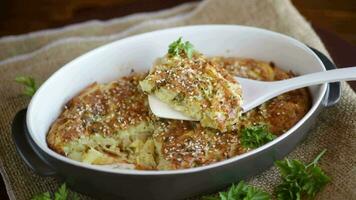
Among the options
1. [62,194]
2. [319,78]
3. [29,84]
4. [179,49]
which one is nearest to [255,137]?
[319,78]

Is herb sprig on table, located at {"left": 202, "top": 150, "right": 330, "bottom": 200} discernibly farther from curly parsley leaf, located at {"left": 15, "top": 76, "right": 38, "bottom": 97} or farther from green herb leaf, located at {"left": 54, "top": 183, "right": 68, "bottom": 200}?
curly parsley leaf, located at {"left": 15, "top": 76, "right": 38, "bottom": 97}

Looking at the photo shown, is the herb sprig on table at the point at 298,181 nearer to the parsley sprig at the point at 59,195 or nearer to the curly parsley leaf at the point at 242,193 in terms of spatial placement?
the curly parsley leaf at the point at 242,193

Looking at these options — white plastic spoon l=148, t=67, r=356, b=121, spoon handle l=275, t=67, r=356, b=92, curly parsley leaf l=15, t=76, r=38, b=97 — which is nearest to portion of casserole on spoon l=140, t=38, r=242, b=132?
white plastic spoon l=148, t=67, r=356, b=121

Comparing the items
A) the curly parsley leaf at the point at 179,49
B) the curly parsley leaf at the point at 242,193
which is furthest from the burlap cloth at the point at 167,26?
the curly parsley leaf at the point at 179,49

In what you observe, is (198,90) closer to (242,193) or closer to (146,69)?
(242,193)

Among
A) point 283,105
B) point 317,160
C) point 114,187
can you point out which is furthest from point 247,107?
point 114,187
